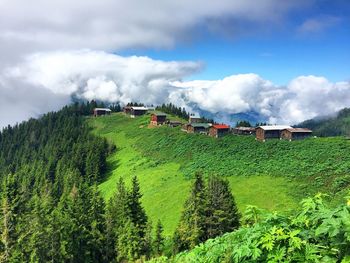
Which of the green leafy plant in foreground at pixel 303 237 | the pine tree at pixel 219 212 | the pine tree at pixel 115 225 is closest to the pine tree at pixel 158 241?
the pine tree at pixel 115 225

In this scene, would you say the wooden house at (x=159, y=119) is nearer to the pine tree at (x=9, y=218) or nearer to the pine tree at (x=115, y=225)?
the pine tree at (x=115, y=225)

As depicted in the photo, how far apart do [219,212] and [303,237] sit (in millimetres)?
54790

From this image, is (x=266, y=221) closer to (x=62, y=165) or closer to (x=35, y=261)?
(x=35, y=261)

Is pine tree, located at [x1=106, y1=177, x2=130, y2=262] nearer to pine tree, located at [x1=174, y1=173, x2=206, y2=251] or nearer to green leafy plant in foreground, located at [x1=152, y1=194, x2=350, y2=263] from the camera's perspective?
pine tree, located at [x1=174, y1=173, x2=206, y2=251]

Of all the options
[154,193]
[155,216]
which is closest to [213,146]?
[154,193]

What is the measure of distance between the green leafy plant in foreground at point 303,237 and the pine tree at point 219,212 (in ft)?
176

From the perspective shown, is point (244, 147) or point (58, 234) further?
point (244, 147)

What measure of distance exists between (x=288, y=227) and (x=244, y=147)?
4547 inches

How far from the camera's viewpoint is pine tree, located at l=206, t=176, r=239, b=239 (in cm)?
6172

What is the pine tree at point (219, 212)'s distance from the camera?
61719 millimetres

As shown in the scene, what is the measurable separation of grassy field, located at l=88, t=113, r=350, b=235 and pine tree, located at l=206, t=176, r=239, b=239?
7258 mm

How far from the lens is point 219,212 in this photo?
203 ft

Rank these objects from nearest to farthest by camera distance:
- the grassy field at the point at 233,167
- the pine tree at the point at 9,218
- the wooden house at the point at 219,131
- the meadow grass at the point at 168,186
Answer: the pine tree at the point at 9,218, the meadow grass at the point at 168,186, the grassy field at the point at 233,167, the wooden house at the point at 219,131

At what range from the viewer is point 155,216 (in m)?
85.6
